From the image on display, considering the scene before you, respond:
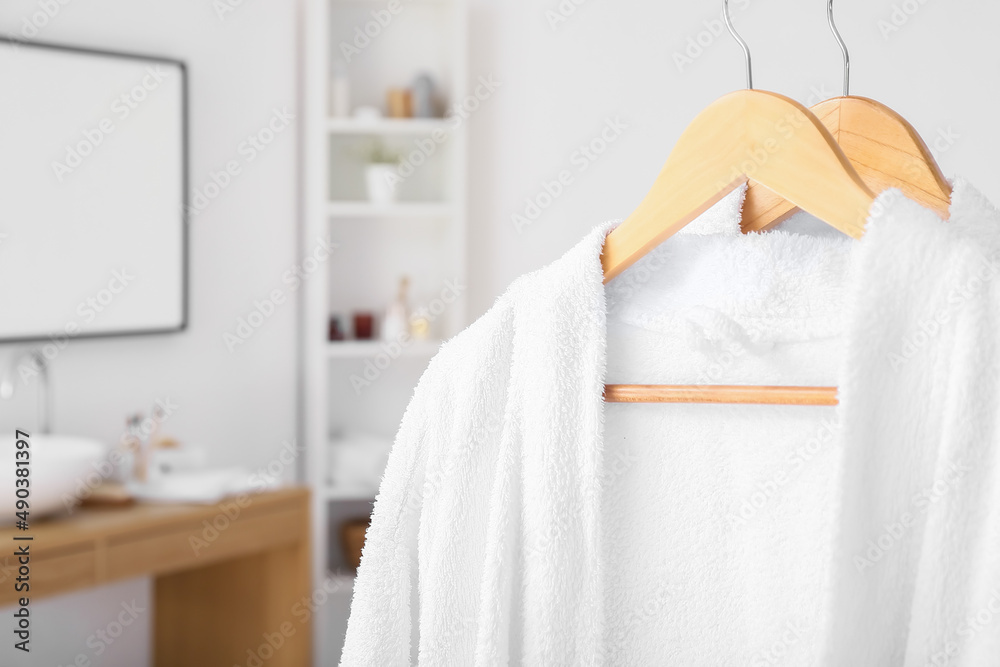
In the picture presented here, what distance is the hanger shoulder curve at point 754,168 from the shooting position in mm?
702

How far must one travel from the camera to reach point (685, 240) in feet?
2.80

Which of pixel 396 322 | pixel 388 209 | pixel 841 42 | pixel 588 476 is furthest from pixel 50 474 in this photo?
pixel 841 42

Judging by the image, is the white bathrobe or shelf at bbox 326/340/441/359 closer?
the white bathrobe

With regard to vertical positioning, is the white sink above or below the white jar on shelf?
below

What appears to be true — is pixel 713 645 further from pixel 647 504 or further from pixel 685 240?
→ pixel 685 240

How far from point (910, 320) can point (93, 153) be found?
7.12 feet

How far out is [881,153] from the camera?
2.78 ft

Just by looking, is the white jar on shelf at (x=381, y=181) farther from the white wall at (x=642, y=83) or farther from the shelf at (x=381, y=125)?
the white wall at (x=642, y=83)

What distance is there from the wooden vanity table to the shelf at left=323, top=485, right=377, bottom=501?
272 millimetres

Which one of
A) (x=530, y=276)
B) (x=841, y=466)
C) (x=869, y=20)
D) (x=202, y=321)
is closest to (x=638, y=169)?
(x=869, y=20)

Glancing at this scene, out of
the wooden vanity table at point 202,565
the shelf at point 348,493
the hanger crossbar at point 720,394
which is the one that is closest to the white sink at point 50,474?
the wooden vanity table at point 202,565

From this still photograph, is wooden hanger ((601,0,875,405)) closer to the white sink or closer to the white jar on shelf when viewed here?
the white sink

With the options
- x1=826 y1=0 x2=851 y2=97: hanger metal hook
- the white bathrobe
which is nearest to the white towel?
the white bathrobe

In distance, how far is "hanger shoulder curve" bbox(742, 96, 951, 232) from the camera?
0.81 meters
